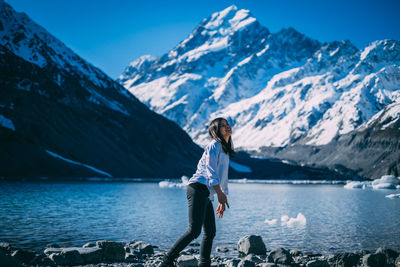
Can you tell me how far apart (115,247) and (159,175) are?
15302 centimetres

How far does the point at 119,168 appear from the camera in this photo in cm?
14512

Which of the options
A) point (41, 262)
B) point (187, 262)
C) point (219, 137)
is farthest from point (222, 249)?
point (219, 137)

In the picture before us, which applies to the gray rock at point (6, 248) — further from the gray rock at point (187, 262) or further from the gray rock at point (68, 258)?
the gray rock at point (187, 262)

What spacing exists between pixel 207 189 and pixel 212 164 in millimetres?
673

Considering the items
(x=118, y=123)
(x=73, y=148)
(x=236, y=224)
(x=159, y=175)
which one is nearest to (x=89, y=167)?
(x=73, y=148)

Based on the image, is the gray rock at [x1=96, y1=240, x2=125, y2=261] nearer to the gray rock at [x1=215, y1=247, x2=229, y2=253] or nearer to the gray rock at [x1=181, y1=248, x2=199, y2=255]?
the gray rock at [x1=181, y1=248, x2=199, y2=255]

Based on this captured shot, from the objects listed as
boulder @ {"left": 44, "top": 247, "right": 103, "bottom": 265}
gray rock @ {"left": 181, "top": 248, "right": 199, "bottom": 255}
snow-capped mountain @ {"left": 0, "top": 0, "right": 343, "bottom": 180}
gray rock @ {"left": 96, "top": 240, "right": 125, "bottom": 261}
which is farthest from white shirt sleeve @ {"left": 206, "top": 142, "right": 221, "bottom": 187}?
snow-capped mountain @ {"left": 0, "top": 0, "right": 343, "bottom": 180}

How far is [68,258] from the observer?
44.0 ft

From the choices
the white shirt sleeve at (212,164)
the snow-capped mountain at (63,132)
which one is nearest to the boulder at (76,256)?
the white shirt sleeve at (212,164)

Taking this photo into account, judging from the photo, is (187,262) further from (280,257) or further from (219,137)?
(219,137)

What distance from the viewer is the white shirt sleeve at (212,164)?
356 inches

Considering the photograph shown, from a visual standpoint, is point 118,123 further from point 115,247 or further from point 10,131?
point 115,247

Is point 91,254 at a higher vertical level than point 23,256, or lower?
lower

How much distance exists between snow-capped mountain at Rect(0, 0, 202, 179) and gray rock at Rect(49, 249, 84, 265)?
100 m
